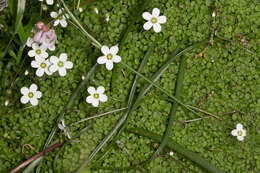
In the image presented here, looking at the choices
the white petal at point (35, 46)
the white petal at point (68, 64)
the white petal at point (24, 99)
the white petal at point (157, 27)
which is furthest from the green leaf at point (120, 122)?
the white petal at point (35, 46)

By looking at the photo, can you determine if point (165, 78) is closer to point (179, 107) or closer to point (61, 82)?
point (179, 107)

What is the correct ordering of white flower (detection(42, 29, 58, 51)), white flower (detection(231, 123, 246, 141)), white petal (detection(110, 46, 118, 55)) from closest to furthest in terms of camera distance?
white flower (detection(42, 29, 58, 51)) < white petal (detection(110, 46, 118, 55)) < white flower (detection(231, 123, 246, 141))

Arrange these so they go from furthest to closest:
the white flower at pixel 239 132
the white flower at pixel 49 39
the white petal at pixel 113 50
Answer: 1. the white flower at pixel 239 132
2. the white petal at pixel 113 50
3. the white flower at pixel 49 39

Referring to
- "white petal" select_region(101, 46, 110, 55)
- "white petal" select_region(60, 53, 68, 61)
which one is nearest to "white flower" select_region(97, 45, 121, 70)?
"white petal" select_region(101, 46, 110, 55)

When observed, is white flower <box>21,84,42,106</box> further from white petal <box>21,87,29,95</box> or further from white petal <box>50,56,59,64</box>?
white petal <box>50,56,59,64</box>

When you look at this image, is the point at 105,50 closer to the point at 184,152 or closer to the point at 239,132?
the point at 184,152

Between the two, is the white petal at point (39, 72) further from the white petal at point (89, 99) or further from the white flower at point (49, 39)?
the white petal at point (89, 99)

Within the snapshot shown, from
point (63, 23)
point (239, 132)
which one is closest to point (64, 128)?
point (63, 23)
